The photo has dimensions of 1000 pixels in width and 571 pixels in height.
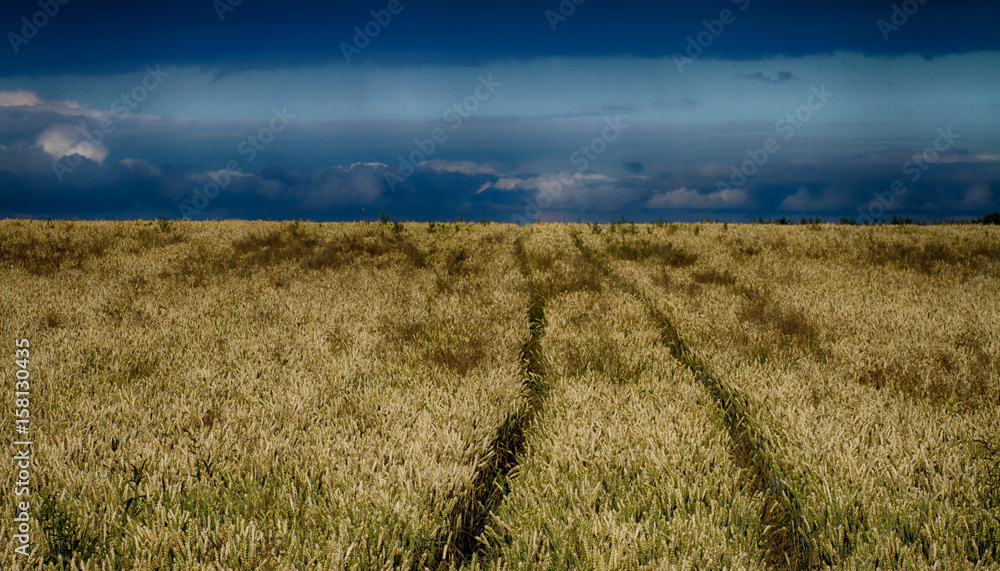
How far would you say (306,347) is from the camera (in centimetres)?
418

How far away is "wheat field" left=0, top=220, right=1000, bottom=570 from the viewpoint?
1912mm

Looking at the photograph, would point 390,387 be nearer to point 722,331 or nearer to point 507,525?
point 507,525

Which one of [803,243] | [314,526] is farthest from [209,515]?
[803,243]

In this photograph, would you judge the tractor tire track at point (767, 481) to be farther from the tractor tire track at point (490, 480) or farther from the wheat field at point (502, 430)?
the tractor tire track at point (490, 480)

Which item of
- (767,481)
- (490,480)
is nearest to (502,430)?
(490,480)

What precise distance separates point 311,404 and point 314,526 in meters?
1.22

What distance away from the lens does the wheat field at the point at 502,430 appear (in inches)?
75.3

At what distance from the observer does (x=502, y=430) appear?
300 centimetres

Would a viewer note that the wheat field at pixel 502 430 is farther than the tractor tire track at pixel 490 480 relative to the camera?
No

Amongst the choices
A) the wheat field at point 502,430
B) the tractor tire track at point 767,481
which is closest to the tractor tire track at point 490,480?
the wheat field at point 502,430

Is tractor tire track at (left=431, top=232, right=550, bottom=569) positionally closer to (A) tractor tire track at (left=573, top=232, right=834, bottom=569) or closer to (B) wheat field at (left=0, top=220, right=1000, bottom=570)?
(B) wheat field at (left=0, top=220, right=1000, bottom=570)

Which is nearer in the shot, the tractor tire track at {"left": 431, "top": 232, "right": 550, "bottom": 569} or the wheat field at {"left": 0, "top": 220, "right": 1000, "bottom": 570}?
the wheat field at {"left": 0, "top": 220, "right": 1000, "bottom": 570}

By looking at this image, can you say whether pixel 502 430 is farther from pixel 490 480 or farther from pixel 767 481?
pixel 767 481

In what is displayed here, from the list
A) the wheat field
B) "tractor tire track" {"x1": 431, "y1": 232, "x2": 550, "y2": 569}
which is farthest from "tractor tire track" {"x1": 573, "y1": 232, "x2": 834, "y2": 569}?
"tractor tire track" {"x1": 431, "y1": 232, "x2": 550, "y2": 569}
